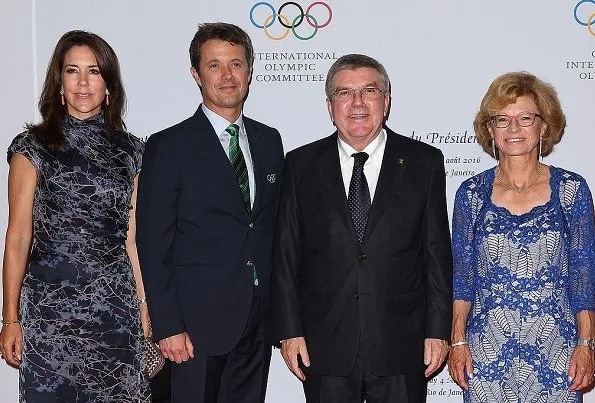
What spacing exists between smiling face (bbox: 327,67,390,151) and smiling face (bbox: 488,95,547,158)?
1.60 feet

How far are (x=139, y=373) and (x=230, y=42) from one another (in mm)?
1458

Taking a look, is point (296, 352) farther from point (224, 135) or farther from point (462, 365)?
point (224, 135)

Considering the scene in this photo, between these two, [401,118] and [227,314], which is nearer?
[227,314]

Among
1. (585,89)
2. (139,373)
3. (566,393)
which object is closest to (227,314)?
(139,373)

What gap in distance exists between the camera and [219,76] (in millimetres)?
3213

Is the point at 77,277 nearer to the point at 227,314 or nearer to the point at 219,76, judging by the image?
the point at 227,314

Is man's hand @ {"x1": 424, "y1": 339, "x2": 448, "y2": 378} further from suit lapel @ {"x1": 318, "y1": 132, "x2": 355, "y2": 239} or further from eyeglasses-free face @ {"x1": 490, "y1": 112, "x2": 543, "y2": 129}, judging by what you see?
eyeglasses-free face @ {"x1": 490, "y1": 112, "x2": 543, "y2": 129}

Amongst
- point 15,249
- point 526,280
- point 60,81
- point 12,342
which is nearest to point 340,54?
point 60,81

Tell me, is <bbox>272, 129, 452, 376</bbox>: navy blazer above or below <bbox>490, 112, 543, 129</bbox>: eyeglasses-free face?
below

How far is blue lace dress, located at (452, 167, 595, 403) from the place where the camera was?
2.88 m

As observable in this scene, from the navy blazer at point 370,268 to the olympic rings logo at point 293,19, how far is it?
1.05 meters

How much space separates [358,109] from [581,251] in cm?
102

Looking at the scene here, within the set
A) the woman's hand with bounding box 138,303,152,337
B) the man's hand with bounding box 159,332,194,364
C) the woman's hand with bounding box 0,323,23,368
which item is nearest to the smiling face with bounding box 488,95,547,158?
the man's hand with bounding box 159,332,194,364

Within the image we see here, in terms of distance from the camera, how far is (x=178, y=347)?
10.0ft
